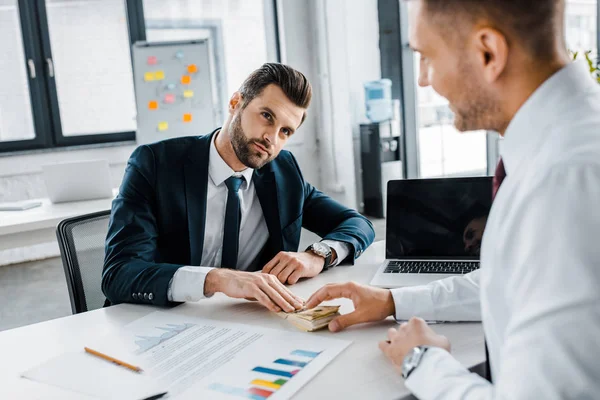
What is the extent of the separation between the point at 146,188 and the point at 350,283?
2.34 feet

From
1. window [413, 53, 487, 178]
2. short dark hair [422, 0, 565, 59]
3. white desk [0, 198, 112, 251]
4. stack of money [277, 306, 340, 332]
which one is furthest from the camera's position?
window [413, 53, 487, 178]

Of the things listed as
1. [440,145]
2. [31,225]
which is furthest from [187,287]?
[440,145]

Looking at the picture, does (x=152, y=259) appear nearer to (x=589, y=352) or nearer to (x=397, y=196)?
(x=397, y=196)

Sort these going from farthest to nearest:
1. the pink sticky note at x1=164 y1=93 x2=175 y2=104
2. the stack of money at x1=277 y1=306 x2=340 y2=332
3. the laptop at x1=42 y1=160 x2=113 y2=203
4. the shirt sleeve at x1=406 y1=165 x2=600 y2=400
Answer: the pink sticky note at x1=164 y1=93 x2=175 y2=104, the laptop at x1=42 y1=160 x2=113 y2=203, the stack of money at x1=277 y1=306 x2=340 y2=332, the shirt sleeve at x1=406 y1=165 x2=600 y2=400

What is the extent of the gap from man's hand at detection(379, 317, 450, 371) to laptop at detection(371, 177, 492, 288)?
499mm

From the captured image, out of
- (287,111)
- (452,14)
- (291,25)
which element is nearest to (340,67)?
(291,25)

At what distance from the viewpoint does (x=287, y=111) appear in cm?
178

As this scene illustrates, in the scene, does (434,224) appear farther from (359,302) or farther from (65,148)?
(65,148)

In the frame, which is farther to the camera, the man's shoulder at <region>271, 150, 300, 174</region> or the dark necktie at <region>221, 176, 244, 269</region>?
the man's shoulder at <region>271, 150, 300, 174</region>

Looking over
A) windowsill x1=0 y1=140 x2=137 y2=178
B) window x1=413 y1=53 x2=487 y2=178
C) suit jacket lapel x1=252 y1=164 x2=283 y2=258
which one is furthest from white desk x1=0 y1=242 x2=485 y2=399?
window x1=413 y1=53 x2=487 y2=178

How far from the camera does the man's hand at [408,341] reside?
3.04ft

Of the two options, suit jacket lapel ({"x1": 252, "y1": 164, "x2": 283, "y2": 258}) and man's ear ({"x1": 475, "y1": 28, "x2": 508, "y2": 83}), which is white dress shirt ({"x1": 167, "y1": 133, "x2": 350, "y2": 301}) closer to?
suit jacket lapel ({"x1": 252, "y1": 164, "x2": 283, "y2": 258})

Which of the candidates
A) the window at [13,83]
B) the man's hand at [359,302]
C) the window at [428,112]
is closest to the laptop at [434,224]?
the man's hand at [359,302]

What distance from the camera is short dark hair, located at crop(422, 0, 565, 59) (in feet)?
2.29
